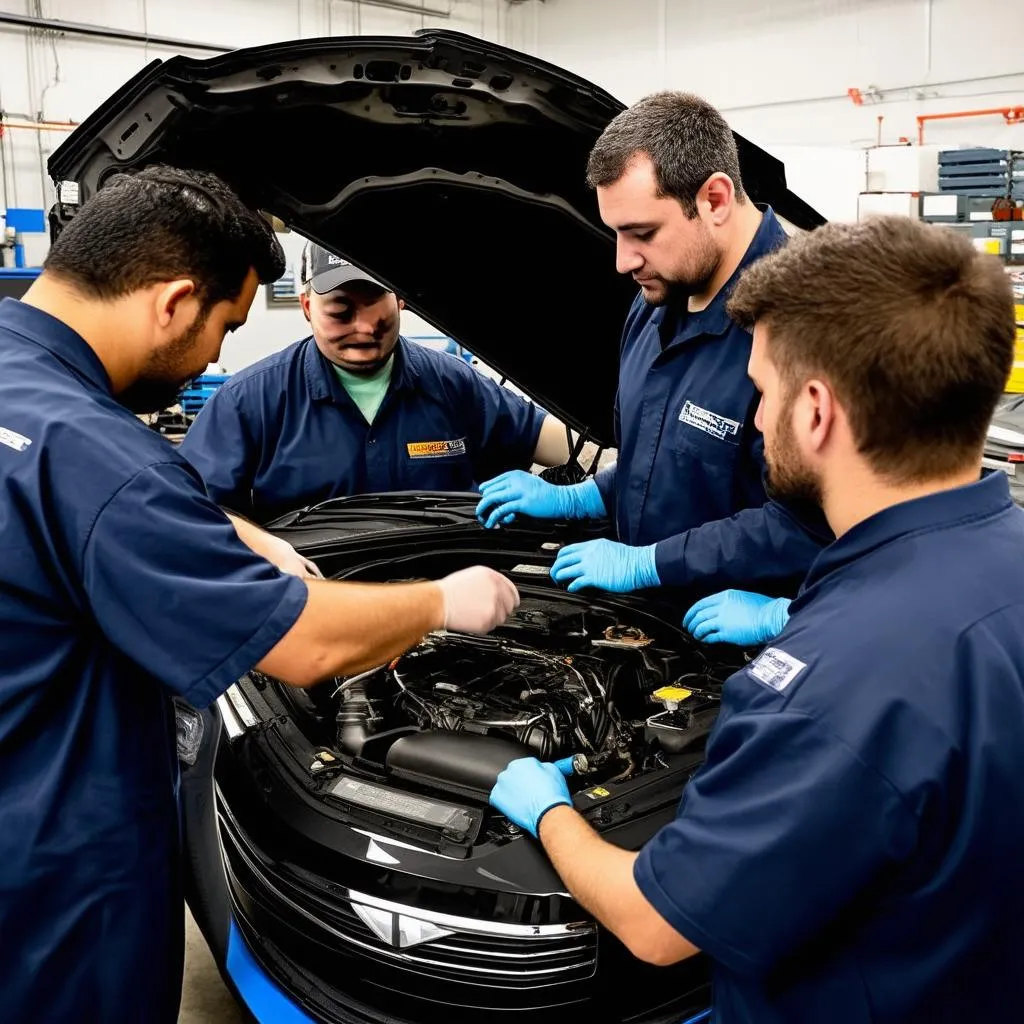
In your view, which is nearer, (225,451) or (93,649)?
(93,649)

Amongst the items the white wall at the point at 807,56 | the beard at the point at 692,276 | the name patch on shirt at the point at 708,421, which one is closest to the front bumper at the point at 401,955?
the name patch on shirt at the point at 708,421

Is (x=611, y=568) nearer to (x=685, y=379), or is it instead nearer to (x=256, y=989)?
(x=685, y=379)

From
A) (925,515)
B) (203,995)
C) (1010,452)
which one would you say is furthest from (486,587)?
(1010,452)

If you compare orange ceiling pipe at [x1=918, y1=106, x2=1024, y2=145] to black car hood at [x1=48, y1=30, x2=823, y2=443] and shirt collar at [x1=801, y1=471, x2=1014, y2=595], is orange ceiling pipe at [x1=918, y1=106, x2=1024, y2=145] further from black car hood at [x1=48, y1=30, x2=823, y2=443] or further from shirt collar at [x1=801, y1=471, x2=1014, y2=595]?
shirt collar at [x1=801, y1=471, x2=1014, y2=595]

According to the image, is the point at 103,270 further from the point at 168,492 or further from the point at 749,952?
the point at 749,952

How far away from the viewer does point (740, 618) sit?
1939mm

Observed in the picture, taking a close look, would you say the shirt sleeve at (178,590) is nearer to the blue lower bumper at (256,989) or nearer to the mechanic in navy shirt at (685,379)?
the blue lower bumper at (256,989)

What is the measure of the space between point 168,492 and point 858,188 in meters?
6.73

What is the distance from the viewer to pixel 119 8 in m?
8.90

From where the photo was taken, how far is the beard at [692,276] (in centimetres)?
201

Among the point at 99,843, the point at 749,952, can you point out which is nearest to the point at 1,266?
the point at 99,843

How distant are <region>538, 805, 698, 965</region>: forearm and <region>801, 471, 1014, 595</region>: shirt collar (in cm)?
43

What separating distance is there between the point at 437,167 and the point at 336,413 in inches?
40.4

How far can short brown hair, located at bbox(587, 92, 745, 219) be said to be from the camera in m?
1.92
